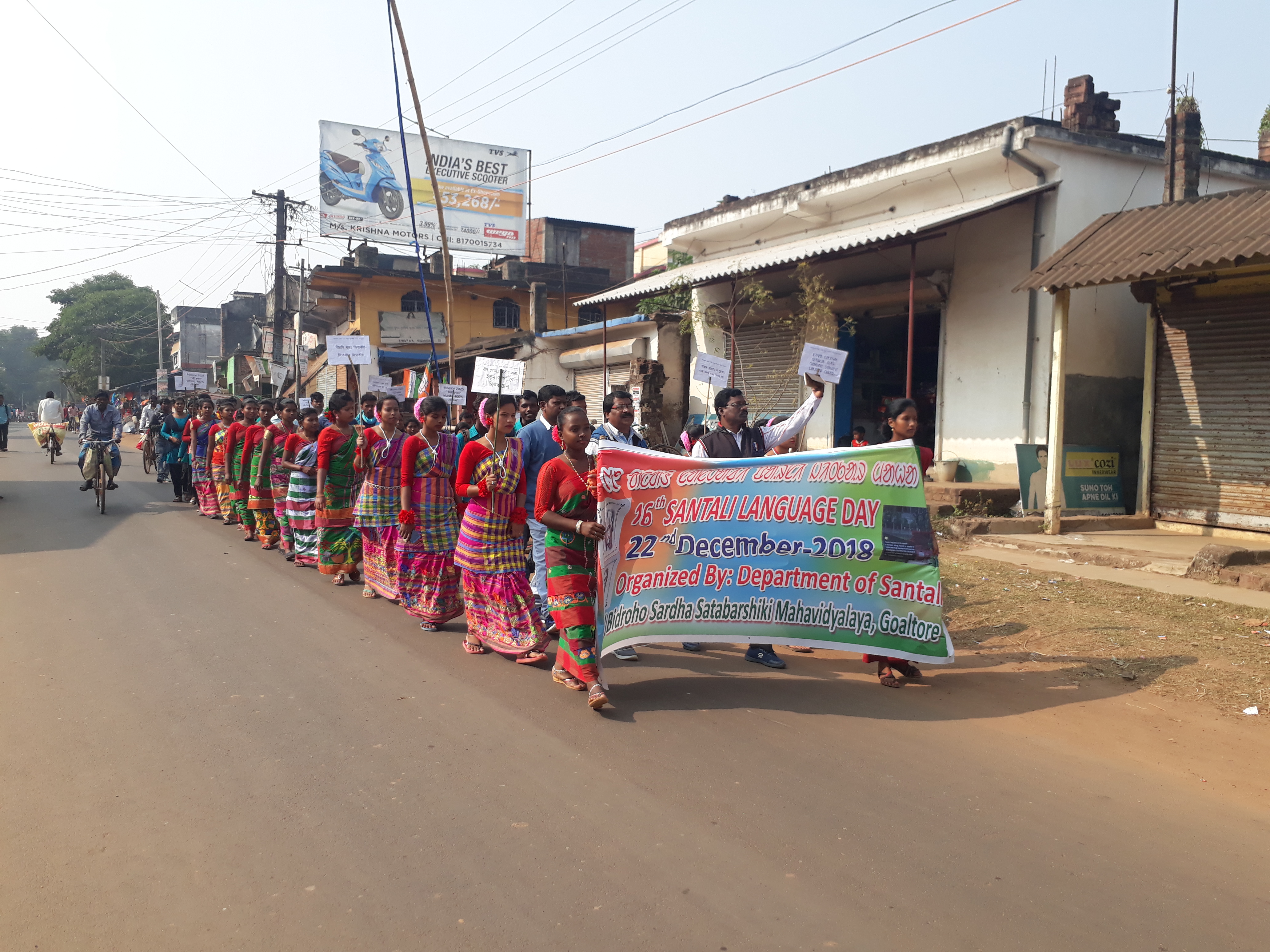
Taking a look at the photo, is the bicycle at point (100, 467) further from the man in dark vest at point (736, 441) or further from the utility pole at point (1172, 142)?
the utility pole at point (1172, 142)

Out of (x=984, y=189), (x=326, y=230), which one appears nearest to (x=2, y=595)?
(x=984, y=189)

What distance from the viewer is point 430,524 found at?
7062mm

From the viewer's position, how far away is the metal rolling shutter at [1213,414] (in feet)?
33.2

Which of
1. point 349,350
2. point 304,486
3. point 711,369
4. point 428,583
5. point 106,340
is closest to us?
point 428,583

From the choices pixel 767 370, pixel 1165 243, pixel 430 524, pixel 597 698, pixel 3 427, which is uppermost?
pixel 1165 243

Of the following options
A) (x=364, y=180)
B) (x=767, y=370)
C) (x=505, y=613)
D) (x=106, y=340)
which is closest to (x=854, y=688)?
(x=505, y=613)

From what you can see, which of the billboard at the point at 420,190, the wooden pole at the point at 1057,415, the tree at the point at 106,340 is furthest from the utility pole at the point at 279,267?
the tree at the point at 106,340

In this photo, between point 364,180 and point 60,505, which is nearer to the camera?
point 60,505

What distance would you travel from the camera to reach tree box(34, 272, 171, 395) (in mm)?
61031

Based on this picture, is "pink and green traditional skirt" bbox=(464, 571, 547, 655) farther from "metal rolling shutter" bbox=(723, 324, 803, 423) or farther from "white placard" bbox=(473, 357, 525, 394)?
"metal rolling shutter" bbox=(723, 324, 803, 423)

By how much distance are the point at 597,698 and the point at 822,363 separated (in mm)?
3503

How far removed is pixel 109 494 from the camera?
1652cm

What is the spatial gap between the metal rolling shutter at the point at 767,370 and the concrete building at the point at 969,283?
35mm

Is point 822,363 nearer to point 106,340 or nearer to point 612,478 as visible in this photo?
point 612,478
